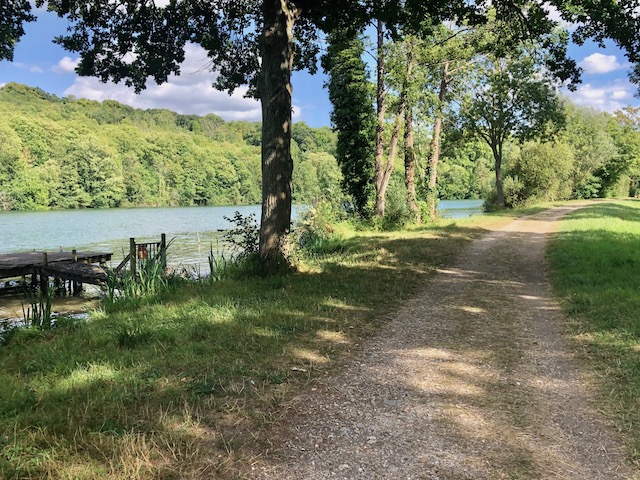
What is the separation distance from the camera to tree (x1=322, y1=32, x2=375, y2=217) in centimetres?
2544

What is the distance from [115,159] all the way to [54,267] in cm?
6679

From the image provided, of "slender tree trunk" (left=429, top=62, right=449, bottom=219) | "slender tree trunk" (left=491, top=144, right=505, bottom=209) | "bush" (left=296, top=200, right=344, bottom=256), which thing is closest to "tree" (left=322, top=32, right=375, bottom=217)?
"slender tree trunk" (left=429, top=62, right=449, bottom=219)

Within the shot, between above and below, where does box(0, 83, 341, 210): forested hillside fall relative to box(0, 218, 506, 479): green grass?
above

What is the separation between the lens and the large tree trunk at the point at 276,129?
813 centimetres

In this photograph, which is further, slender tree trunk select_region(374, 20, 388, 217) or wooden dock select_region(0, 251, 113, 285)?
slender tree trunk select_region(374, 20, 388, 217)

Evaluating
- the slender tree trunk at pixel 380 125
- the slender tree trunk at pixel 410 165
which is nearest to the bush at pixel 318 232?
the slender tree trunk at pixel 380 125

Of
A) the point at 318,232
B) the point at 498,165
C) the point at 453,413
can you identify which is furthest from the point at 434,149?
the point at 453,413

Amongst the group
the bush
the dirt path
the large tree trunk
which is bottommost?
the dirt path

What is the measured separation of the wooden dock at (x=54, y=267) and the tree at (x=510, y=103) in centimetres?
2284

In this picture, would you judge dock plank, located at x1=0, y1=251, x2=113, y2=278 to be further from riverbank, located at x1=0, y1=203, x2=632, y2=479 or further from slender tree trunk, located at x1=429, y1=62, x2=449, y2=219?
slender tree trunk, located at x1=429, y1=62, x2=449, y2=219

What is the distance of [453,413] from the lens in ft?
11.6

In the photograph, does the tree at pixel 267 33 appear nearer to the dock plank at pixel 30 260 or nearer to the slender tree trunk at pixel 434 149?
the dock plank at pixel 30 260

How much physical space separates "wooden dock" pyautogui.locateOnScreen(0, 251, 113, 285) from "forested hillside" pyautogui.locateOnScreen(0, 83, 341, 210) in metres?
13.6

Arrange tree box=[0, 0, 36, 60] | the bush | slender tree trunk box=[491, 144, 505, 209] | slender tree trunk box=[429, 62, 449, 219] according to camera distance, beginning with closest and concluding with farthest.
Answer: tree box=[0, 0, 36, 60]
the bush
slender tree trunk box=[429, 62, 449, 219]
slender tree trunk box=[491, 144, 505, 209]
